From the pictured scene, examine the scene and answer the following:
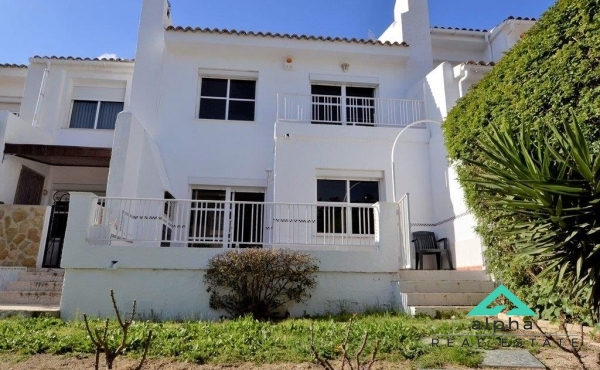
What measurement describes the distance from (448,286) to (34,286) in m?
9.56

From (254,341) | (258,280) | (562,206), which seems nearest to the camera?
(562,206)

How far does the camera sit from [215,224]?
926cm

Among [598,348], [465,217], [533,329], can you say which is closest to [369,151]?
[465,217]

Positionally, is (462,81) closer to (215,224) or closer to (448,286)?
(448,286)

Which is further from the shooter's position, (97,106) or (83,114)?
(97,106)

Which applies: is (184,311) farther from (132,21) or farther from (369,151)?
(132,21)

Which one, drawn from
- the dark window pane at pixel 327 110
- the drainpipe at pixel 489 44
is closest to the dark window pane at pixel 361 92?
the dark window pane at pixel 327 110

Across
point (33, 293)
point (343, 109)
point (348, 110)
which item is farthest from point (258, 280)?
point (348, 110)

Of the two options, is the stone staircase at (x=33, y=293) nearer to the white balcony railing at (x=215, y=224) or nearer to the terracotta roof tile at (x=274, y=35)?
the white balcony railing at (x=215, y=224)

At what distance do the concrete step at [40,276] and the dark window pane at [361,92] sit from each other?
35.2 ft

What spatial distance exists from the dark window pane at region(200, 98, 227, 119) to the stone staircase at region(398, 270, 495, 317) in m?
8.36

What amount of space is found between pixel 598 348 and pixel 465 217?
526cm

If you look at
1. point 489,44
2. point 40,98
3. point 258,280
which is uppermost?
point 489,44

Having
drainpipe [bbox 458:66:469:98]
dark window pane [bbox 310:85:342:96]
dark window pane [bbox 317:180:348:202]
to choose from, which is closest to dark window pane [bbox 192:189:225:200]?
dark window pane [bbox 317:180:348:202]
